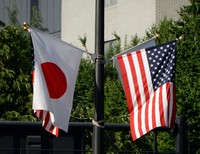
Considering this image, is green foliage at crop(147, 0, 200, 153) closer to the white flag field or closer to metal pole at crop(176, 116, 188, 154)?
metal pole at crop(176, 116, 188, 154)

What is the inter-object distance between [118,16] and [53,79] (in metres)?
34.6

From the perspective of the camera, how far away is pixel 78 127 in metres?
11.6

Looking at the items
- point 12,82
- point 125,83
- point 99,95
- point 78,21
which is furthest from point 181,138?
point 78,21

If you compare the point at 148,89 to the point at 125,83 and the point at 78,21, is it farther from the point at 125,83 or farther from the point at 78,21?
the point at 78,21

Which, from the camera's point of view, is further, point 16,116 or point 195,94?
point 195,94

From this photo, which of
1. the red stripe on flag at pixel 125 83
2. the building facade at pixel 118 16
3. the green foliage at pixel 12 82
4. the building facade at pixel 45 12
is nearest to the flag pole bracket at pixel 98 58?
the red stripe on flag at pixel 125 83

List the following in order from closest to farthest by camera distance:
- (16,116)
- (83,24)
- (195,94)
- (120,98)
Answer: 1. (16,116)
2. (195,94)
3. (120,98)
4. (83,24)

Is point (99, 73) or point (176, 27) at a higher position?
point (176, 27)

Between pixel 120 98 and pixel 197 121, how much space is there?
16.0 ft

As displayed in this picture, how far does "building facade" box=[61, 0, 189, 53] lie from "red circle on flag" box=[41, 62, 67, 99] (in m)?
31.1

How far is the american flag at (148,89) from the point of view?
10.7 m

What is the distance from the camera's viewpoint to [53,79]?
34.1 feet

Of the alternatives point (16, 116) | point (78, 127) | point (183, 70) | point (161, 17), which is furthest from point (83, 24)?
point (78, 127)

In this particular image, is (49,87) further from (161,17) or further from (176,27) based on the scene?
(161,17)
